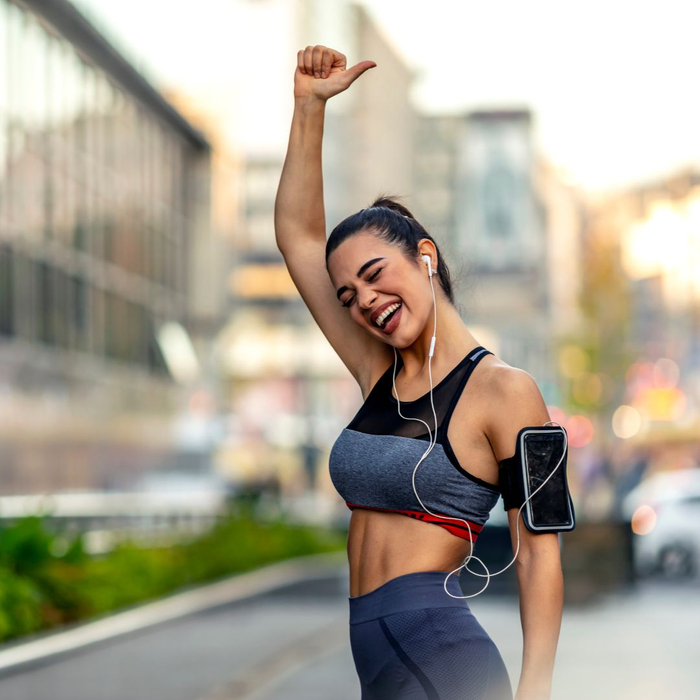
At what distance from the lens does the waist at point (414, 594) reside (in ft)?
10.5

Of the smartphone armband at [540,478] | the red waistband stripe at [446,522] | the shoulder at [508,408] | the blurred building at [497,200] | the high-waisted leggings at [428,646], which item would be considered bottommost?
the high-waisted leggings at [428,646]

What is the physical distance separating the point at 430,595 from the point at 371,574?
0.46ft

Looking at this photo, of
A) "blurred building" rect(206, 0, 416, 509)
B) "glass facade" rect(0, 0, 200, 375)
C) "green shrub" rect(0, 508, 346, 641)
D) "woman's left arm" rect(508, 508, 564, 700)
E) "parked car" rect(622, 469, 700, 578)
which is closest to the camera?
"woman's left arm" rect(508, 508, 564, 700)

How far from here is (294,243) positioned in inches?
149

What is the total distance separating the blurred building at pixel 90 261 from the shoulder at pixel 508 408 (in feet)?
70.9

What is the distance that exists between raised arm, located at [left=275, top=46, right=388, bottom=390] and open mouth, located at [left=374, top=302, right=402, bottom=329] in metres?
0.39

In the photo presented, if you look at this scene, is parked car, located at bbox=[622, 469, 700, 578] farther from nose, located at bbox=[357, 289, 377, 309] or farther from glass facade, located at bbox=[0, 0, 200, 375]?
nose, located at bbox=[357, 289, 377, 309]

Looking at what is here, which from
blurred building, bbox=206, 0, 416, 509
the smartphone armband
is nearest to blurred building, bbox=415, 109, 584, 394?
blurred building, bbox=206, 0, 416, 509

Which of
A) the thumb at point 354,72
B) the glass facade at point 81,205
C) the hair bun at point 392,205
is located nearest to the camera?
the hair bun at point 392,205

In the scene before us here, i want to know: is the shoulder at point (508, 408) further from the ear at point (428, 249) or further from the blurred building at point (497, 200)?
the blurred building at point (497, 200)

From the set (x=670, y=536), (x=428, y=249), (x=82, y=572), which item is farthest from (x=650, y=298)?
(x=428, y=249)

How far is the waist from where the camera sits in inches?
126

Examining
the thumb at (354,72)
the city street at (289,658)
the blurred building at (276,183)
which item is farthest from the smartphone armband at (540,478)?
the blurred building at (276,183)

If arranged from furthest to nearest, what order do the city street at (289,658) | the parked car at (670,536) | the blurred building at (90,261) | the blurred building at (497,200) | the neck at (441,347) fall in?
1. the blurred building at (497,200)
2. the blurred building at (90,261)
3. the parked car at (670,536)
4. the city street at (289,658)
5. the neck at (441,347)
